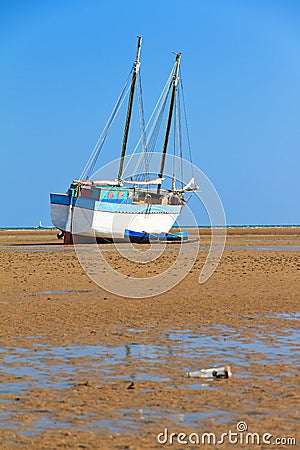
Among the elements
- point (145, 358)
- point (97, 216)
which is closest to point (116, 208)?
point (97, 216)

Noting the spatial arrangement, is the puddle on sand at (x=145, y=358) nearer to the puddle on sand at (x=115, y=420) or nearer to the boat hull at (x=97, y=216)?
the puddle on sand at (x=115, y=420)

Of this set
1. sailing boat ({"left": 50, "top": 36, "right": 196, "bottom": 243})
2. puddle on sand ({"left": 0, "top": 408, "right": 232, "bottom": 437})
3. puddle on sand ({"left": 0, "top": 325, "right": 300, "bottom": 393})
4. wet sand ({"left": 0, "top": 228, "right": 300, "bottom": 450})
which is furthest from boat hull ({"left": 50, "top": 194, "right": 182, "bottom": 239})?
puddle on sand ({"left": 0, "top": 408, "right": 232, "bottom": 437})

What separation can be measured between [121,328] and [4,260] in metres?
23.9

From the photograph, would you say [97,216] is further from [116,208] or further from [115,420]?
[115,420]

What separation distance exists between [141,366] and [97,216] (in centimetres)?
5008

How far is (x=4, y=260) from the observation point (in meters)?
37.7

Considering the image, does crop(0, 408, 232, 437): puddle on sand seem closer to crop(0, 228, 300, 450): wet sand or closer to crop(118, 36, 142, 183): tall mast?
crop(0, 228, 300, 450): wet sand

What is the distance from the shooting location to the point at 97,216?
6069 cm

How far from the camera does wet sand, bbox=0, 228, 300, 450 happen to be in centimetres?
773

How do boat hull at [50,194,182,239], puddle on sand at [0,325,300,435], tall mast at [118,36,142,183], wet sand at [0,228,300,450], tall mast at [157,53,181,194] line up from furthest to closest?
tall mast at [157,53,181,194] < tall mast at [118,36,142,183] < boat hull at [50,194,182,239] < puddle on sand at [0,325,300,435] < wet sand at [0,228,300,450]

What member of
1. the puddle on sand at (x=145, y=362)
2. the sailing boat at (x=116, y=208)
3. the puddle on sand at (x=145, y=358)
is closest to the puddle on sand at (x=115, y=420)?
the puddle on sand at (x=145, y=362)

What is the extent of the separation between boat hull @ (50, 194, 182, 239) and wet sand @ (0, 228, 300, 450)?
38.9 m

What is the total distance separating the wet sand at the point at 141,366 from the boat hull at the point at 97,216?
38932mm

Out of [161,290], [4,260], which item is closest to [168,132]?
[4,260]
